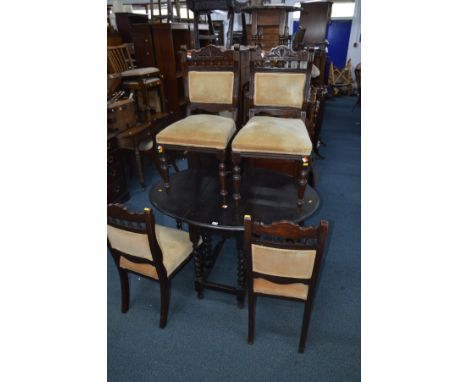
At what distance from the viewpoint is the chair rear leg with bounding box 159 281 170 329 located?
1698mm

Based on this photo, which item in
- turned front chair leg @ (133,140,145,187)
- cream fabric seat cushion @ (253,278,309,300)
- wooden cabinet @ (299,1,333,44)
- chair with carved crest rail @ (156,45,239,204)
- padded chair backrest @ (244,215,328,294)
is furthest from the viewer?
wooden cabinet @ (299,1,333,44)

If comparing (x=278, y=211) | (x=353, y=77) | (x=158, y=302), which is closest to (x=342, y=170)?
(x=278, y=211)

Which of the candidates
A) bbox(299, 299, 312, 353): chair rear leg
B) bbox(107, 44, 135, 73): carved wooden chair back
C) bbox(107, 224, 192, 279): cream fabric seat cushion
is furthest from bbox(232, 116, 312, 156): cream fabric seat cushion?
bbox(107, 44, 135, 73): carved wooden chair back

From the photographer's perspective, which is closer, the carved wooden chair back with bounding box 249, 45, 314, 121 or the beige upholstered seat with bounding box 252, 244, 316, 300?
the beige upholstered seat with bounding box 252, 244, 316, 300

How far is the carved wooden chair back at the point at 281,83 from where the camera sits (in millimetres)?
2064

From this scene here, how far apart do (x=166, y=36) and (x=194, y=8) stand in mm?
781

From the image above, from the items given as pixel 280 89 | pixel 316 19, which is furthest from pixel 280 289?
pixel 316 19

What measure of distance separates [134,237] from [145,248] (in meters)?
0.08

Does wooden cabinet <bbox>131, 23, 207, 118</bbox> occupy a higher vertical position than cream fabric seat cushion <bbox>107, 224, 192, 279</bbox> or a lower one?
higher

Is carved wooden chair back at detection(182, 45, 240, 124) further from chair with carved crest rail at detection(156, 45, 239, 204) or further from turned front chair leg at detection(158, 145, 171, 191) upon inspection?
turned front chair leg at detection(158, 145, 171, 191)

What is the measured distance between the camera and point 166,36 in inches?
149

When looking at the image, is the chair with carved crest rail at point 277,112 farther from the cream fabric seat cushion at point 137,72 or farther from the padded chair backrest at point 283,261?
the cream fabric seat cushion at point 137,72

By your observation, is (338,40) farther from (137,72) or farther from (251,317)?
(251,317)

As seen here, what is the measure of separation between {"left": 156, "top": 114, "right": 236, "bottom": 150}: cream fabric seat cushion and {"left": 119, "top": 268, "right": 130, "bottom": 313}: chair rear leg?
2.92 ft
